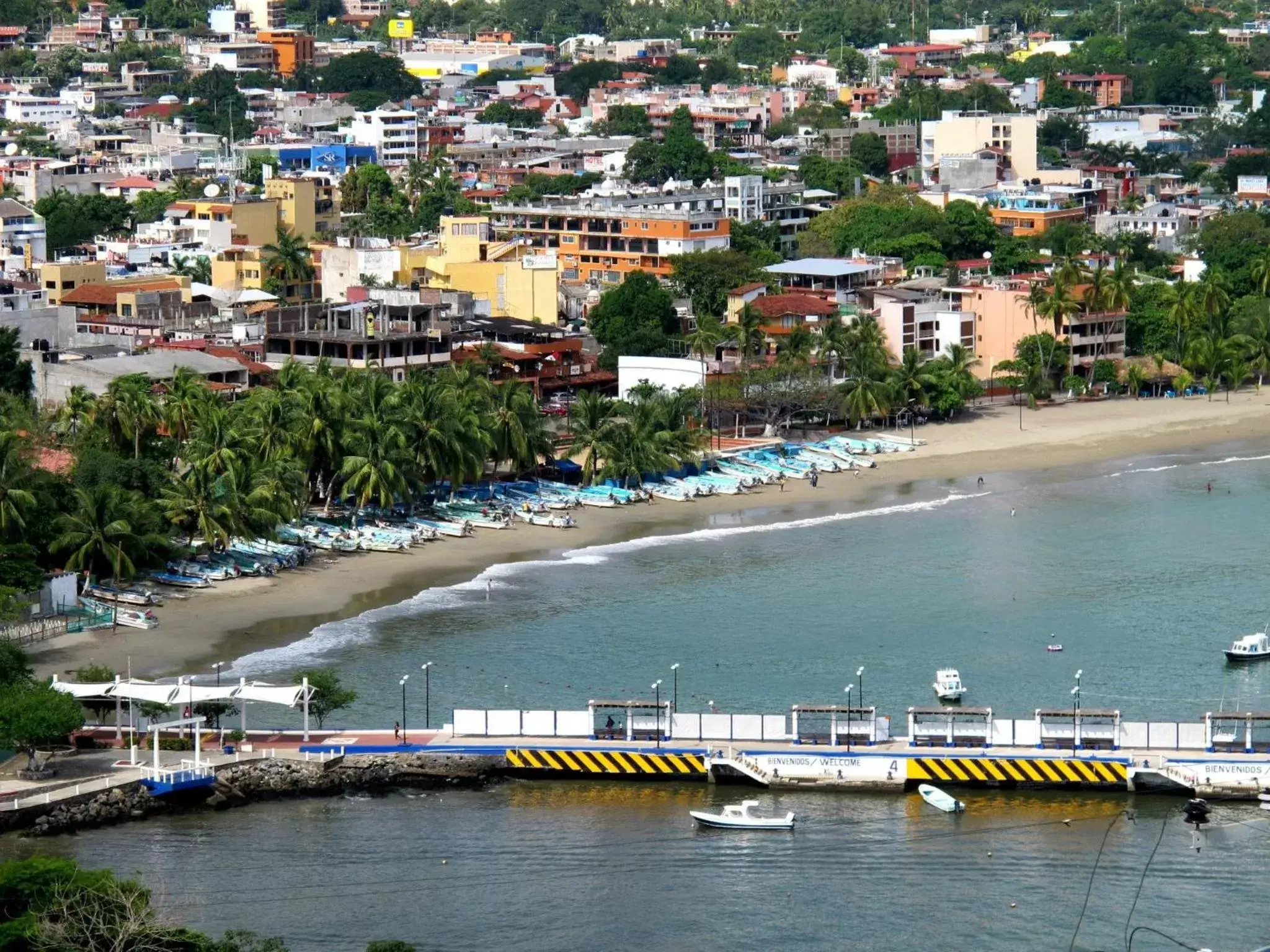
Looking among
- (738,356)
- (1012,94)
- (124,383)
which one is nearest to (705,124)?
(1012,94)

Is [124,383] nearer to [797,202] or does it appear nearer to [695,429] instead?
[695,429]

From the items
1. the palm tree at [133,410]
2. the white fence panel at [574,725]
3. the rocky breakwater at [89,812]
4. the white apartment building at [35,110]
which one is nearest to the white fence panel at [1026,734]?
the white fence panel at [574,725]

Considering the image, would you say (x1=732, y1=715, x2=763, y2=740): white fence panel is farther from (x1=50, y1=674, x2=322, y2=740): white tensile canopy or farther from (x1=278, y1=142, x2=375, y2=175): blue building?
(x1=278, y1=142, x2=375, y2=175): blue building

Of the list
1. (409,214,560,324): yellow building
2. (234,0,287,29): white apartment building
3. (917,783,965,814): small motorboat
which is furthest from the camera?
(234,0,287,29): white apartment building

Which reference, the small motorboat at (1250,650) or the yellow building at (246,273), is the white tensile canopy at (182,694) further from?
Result: the yellow building at (246,273)

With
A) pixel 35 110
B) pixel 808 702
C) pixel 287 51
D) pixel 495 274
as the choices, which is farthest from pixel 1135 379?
pixel 287 51

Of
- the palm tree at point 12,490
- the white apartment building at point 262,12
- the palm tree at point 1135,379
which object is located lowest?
the palm tree at point 1135,379

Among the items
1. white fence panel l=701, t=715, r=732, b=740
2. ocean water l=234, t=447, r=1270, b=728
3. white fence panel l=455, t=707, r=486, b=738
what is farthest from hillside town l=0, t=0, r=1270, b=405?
white fence panel l=701, t=715, r=732, b=740
